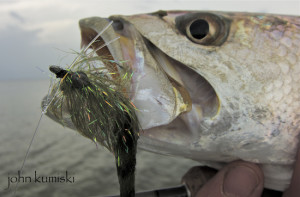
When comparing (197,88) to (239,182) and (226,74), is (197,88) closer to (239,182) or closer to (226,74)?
(226,74)

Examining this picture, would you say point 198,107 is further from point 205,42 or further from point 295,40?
point 295,40

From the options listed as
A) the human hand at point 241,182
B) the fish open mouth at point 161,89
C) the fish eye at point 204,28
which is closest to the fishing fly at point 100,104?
the fish open mouth at point 161,89

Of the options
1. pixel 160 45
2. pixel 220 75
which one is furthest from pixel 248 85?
pixel 160 45

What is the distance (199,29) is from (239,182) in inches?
26.5

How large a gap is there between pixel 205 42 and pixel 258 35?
0.21 m

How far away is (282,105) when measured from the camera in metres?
0.82

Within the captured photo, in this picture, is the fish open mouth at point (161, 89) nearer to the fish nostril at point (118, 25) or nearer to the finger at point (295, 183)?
the fish nostril at point (118, 25)

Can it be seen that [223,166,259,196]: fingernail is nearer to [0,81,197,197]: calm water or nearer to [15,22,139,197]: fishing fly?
[15,22,139,197]: fishing fly

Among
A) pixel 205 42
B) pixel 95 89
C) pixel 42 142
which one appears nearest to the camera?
pixel 95 89

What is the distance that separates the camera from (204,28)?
82 centimetres

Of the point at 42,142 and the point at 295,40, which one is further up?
the point at 295,40

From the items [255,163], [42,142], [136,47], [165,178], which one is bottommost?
[42,142]

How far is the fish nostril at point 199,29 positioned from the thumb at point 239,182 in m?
0.59

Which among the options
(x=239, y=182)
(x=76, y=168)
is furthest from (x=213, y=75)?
(x=76, y=168)
